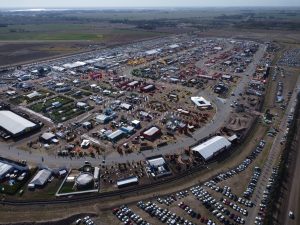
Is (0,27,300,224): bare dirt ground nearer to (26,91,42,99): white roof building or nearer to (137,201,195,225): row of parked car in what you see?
(137,201,195,225): row of parked car

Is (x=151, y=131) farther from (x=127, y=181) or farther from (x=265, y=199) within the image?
(x=265, y=199)

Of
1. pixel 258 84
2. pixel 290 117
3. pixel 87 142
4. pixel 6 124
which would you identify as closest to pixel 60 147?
pixel 87 142

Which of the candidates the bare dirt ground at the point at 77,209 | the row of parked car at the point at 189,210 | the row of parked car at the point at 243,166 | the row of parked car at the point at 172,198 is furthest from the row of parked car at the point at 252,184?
the row of parked car at the point at 172,198

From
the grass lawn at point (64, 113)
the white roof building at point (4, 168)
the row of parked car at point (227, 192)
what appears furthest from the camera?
the grass lawn at point (64, 113)

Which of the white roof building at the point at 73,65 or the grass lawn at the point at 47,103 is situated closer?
the grass lawn at the point at 47,103

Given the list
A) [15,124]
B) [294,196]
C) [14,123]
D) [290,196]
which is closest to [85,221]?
[290,196]

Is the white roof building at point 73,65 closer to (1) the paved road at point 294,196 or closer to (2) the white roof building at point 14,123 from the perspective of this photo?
(2) the white roof building at point 14,123

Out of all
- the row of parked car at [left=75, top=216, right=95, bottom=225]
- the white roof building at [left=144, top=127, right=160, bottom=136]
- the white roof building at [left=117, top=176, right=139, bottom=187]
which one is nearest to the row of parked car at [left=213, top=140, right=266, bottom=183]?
the white roof building at [left=117, top=176, right=139, bottom=187]
